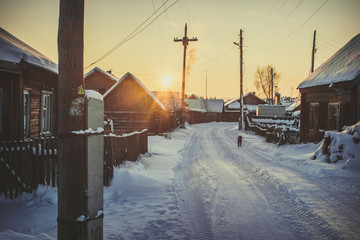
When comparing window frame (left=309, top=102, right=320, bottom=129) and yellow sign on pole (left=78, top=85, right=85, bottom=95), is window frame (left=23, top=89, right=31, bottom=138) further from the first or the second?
window frame (left=309, top=102, right=320, bottom=129)

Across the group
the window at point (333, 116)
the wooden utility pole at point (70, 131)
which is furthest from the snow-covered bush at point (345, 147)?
the wooden utility pole at point (70, 131)

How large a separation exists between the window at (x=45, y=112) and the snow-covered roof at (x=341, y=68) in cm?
1432

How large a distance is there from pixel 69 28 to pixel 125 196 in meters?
4.20

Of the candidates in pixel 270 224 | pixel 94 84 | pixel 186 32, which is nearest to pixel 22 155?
pixel 270 224

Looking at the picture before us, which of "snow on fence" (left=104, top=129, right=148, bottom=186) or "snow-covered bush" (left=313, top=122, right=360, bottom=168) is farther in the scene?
"snow-covered bush" (left=313, top=122, right=360, bottom=168)

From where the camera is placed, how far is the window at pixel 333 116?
551 inches

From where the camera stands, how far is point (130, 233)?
13.2 ft

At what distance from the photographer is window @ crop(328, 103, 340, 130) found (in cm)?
1398

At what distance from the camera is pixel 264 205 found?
17.8ft

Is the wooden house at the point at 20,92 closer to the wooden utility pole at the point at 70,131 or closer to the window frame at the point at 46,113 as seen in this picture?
the window frame at the point at 46,113

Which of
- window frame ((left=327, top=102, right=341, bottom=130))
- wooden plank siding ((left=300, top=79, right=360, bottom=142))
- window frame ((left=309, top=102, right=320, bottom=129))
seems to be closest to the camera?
wooden plank siding ((left=300, top=79, right=360, bottom=142))

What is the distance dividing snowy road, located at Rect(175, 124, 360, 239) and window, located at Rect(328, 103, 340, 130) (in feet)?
24.2

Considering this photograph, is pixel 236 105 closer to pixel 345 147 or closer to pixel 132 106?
pixel 132 106

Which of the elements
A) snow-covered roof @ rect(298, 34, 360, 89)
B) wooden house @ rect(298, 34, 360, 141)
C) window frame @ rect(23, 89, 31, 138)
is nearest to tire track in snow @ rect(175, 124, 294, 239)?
window frame @ rect(23, 89, 31, 138)
